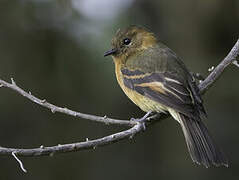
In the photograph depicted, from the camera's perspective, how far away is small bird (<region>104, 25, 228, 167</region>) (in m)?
5.92

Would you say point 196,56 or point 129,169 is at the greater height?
point 196,56

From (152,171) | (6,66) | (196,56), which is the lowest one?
(152,171)

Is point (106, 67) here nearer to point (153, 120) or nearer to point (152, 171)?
point (152, 171)

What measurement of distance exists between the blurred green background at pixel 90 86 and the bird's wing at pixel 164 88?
2.65m

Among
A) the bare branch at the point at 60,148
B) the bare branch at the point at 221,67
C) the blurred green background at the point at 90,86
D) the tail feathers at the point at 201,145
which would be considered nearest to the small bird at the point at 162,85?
the tail feathers at the point at 201,145

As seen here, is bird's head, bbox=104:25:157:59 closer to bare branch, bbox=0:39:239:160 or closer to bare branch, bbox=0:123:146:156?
bare branch, bbox=0:39:239:160

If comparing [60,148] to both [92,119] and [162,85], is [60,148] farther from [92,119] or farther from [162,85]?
[162,85]

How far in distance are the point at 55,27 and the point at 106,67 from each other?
115cm

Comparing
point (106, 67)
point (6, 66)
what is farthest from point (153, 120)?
point (6, 66)

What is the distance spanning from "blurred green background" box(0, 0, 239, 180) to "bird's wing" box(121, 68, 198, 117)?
8.71ft

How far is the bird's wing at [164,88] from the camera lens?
19.9ft

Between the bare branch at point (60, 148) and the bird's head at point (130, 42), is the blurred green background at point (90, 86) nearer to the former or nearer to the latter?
the bird's head at point (130, 42)

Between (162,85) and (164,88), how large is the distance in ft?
0.22

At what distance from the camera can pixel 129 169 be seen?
31.9ft
